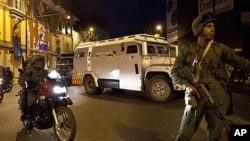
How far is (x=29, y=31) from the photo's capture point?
31078 millimetres

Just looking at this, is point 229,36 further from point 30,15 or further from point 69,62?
point 30,15

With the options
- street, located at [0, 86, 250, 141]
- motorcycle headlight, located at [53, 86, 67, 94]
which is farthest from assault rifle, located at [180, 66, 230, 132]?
motorcycle headlight, located at [53, 86, 67, 94]

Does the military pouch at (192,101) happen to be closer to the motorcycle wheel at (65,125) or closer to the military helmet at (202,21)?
the military helmet at (202,21)

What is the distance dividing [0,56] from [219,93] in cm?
2347

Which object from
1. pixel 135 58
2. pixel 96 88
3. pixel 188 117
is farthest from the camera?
pixel 96 88

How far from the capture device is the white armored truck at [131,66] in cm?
1131

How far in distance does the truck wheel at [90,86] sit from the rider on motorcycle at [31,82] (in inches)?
313

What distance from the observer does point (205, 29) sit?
12.1 ft

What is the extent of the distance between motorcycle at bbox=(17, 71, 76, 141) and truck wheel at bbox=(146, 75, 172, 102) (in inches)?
221

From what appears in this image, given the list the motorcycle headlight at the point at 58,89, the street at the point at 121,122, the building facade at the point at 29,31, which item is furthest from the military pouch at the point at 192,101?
the building facade at the point at 29,31

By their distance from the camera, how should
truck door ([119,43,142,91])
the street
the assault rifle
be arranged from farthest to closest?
truck door ([119,43,142,91]) < the street < the assault rifle

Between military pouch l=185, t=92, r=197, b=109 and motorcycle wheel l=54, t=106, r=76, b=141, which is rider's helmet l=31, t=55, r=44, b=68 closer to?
motorcycle wheel l=54, t=106, r=76, b=141

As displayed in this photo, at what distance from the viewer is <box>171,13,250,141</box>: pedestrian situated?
359 centimetres

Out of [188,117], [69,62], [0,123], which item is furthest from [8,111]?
[69,62]
